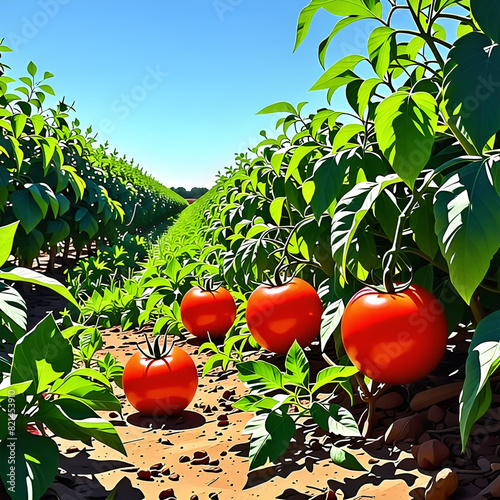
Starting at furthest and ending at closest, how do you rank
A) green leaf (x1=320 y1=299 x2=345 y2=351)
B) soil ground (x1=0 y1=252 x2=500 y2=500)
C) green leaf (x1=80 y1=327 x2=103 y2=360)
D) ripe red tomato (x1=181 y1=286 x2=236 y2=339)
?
ripe red tomato (x1=181 y1=286 x2=236 y2=339), green leaf (x1=80 y1=327 x2=103 y2=360), green leaf (x1=320 y1=299 x2=345 y2=351), soil ground (x1=0 y1=252 x2=500 y2=500)

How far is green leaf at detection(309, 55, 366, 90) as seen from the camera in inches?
66.0

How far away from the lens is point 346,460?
1.77m

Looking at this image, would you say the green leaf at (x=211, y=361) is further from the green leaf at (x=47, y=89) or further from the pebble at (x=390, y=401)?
the green leaf at (x=47, y=89)

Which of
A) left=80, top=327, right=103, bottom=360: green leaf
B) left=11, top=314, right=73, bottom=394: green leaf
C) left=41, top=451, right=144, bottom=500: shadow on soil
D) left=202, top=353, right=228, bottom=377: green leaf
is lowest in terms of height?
left=41, top=451, right=144, bottom=500: shadow on soil

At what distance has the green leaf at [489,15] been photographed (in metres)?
1.12

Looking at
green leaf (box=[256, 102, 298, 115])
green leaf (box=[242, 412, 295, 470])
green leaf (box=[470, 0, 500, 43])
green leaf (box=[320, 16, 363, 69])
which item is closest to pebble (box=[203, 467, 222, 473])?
green leaf (box=[242, 412, 295, 470])

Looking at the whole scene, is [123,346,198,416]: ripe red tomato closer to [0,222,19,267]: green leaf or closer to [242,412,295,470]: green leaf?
[242,412,295,470]: green leaf

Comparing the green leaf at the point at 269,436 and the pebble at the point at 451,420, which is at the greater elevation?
the green leaf at the point at 269,436

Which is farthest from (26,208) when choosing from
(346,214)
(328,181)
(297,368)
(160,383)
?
(346,214)

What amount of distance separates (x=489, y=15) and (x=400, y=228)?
2.09 ft

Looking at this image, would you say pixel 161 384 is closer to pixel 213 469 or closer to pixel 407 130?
pixel 213 469

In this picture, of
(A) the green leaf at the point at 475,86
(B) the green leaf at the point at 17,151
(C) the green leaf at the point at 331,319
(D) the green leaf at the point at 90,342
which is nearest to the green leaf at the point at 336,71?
(A) the green leaf at the point at 475,86

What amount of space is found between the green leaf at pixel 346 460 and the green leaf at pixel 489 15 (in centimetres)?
131

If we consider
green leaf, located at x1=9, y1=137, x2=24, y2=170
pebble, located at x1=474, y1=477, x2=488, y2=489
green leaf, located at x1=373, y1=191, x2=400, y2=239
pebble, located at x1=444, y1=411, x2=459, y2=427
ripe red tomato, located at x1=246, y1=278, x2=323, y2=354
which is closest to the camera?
pebble, located at x1=474, y1=477, x2=488, y2=489
